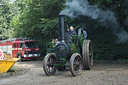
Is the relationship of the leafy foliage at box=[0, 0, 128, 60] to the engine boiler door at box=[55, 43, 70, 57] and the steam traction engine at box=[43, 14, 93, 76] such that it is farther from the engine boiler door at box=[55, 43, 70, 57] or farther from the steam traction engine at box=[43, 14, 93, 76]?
the engine boiler door at box=[55, 43, 70, 57]

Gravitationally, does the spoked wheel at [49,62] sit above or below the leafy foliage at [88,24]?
below

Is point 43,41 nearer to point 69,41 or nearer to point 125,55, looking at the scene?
point 125,55

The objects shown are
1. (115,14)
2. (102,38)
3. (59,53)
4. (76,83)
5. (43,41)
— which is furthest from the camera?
(43,41)

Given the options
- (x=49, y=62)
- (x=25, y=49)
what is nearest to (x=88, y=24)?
(x=25, y=49)

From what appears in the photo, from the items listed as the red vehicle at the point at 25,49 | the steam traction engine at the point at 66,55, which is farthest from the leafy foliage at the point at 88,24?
the steam traction engine at the point at 66,55

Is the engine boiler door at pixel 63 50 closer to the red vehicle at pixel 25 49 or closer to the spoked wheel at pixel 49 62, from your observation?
the spoked wheel at pixel 49 62

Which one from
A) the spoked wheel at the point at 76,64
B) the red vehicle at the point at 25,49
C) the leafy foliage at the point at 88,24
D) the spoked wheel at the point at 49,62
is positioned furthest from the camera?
the red vehicle at the point at 25,49

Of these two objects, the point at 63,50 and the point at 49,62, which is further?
the point at 49,62

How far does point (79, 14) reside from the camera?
13742 mm

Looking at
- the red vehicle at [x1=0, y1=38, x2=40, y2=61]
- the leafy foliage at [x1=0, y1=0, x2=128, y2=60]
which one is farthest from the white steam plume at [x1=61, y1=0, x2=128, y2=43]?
the red vehicle at [x1=0, y1=38, x2=40, y2=61]

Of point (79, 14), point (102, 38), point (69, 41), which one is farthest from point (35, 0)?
point (69, 41)

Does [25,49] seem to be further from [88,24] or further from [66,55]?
[66,55]

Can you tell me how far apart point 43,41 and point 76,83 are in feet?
42.2

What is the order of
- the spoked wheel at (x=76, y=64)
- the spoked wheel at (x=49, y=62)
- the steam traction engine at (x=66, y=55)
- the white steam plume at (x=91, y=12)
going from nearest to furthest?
1. the spoked wheel at (x=76, y=64)
2. the steam traction engine at (x=66, y=55)
3. the spoked wheel at (x=49, y=62)
4. the white steam plume at (x=91, y=12)
